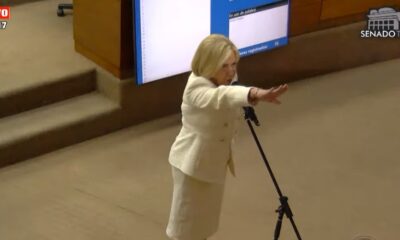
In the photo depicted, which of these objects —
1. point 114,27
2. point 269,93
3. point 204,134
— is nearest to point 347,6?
point 114,27

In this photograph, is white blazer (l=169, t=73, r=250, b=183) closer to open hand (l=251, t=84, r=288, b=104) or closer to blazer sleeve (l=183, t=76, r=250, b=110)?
blazer sleeve (l=183, t=76, r=250, b=110)

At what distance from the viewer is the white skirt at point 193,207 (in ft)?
9.00

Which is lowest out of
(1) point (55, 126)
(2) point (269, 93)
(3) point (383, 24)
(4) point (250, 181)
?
(4) point (250, 181)

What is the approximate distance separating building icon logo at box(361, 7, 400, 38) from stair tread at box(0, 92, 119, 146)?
1940mm

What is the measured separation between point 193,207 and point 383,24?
2.86 m

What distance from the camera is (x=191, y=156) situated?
8.76 ft

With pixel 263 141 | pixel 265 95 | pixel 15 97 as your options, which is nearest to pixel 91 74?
pixel 15 97

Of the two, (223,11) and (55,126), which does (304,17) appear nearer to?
(223,11)

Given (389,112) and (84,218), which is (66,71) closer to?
(84,218)

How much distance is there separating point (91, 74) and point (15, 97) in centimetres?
48

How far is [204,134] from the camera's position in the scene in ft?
8.63

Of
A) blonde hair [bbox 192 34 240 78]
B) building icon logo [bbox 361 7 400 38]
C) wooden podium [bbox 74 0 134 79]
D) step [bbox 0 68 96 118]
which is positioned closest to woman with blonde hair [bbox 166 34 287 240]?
blonde hair [bbox 192 34 240 78]

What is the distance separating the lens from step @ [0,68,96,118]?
4.03 metres
